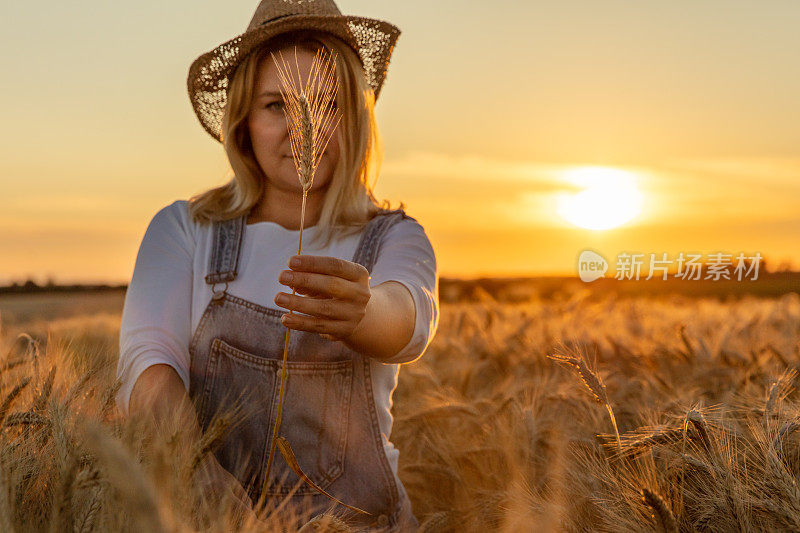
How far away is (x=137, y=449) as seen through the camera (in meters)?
1.07

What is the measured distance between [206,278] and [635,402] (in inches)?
59.0

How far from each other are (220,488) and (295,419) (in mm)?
535

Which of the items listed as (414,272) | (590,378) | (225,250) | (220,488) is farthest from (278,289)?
(590,378)

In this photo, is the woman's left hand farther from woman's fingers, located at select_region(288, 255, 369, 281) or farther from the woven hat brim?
the woven hat brim

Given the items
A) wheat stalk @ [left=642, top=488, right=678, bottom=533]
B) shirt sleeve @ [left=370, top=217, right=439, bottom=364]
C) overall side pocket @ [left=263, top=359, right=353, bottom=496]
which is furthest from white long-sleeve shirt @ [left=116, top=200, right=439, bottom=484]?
wheat stalk @ [left=642, top=488, right=678, bottom=533]

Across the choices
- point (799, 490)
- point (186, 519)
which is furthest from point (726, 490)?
point (186, 519)

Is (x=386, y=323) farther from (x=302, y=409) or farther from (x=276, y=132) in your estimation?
(x=276, y=132)

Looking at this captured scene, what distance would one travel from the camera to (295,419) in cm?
182

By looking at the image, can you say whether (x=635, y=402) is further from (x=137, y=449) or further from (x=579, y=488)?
(x=137, y=449)

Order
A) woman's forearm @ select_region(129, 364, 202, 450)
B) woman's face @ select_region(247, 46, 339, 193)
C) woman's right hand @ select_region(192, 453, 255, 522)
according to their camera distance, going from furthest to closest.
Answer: woman's face @ select_region(247, 46, 339, 193), woman's forearm @ select_region(129, 364, 202, 450), woman's right hand @ select_region(192, 453, 255, 522)

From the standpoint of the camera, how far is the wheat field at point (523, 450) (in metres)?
0.93

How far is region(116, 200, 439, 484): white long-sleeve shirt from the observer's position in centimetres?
175

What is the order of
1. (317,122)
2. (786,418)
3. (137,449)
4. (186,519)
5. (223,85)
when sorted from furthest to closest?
(223,85) → (786,418) → (317,122) → (137,449) → (186,519)

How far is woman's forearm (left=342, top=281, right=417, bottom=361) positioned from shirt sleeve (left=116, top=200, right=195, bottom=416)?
0.65 m
